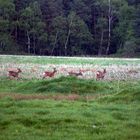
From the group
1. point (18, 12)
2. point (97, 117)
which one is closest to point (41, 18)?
point (18, 12)

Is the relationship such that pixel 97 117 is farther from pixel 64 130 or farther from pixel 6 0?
pixel 6 0

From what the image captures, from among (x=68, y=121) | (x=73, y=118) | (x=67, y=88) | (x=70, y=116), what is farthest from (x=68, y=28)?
(x=68, y=121)

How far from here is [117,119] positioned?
48.9ft

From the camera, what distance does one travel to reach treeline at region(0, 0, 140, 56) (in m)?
95.8

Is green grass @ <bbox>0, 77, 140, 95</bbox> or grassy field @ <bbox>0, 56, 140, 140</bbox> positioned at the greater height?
grassy field @ <bbox>0, 56, 140, 140</bbox>

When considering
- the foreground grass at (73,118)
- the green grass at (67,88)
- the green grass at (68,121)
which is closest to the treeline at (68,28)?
the green grass at (67,88)

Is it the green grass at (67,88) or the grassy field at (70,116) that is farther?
the green grass at (67,88)

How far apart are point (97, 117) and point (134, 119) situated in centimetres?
126

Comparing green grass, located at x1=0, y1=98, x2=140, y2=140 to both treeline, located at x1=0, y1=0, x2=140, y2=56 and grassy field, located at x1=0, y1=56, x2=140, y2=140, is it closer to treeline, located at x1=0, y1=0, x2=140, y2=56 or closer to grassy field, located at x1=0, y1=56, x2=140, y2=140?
grassy field, located at x1=0, y1=56, x2=140, y2=140

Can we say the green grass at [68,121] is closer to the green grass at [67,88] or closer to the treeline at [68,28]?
the green grass at [67,88]

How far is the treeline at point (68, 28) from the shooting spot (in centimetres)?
9575

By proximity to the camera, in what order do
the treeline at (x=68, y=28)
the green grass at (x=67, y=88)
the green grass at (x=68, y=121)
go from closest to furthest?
the green grass at (x=68, y=121) → the green grass at (x=67, y=88) → the treeline at (x=68, y=28)

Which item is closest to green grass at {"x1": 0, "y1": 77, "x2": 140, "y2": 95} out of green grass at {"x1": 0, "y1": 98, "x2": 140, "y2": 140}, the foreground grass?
the foreground grass

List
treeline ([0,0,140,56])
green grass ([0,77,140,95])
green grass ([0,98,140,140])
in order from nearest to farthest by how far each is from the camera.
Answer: green grass ([0,98,140,140]) < green grass ([0,77,140,95]) < treeline ([0,0,140,56])
